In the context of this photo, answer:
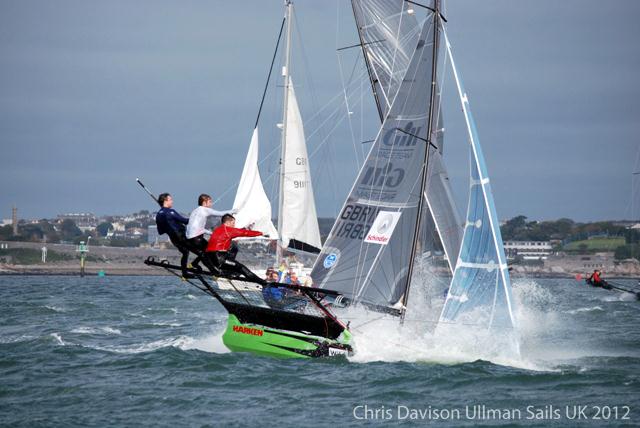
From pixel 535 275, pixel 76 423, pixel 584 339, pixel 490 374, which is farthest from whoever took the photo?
pixel 535 275

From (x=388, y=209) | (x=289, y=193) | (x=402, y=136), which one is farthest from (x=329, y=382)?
(x=289, y=193)

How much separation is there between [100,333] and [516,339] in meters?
11.1

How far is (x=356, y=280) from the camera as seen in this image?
18.9 metres

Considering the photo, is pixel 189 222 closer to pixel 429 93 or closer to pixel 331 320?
pixel 331 320

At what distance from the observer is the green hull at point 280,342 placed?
17891 mm

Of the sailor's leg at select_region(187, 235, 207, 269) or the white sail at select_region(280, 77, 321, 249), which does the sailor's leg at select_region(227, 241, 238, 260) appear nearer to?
the sailor's leg at select_region(187, 235, 207, 269)

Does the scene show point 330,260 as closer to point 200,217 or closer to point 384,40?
point 200,217

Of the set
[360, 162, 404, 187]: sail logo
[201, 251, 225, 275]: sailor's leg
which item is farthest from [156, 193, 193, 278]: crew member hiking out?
[360, 162, 404, 187]: sail logo

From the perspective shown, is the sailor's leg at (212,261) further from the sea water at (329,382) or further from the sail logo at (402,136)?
the sail logo at (402,136)

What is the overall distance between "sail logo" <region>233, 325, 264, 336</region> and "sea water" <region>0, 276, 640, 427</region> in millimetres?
450

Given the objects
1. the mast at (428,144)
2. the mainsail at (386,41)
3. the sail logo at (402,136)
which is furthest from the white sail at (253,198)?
the mast at (428,144)

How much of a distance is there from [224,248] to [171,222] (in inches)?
39.7

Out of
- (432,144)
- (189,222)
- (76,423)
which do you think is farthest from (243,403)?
(432,144)

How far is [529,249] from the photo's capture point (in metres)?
153
